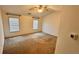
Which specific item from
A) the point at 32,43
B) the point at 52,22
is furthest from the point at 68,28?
the point at 32,43

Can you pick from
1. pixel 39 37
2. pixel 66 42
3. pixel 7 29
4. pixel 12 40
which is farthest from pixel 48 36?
pixel 7 29

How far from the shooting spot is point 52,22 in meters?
1.75

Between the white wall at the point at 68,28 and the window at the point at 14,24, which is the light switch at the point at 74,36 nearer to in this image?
the white wall at the point at 68,28

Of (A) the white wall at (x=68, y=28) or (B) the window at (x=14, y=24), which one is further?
(B) the window at (x=14, y=24)

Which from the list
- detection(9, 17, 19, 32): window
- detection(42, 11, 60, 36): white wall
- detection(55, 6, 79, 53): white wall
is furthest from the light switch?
detection(9, 17, 19, 32): window

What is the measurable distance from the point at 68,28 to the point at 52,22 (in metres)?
0.46

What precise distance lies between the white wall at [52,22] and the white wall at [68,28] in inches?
3.5

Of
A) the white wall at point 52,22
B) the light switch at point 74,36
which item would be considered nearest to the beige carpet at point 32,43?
the white wall at point 52,22

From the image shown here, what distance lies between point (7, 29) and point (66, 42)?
896 millimetres

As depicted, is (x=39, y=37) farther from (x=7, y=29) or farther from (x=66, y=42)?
(x=7, y=29)

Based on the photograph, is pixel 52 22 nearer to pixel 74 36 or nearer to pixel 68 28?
pixel 68 28

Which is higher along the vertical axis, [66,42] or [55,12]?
[55,12]

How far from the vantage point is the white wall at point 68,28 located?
1189 millimetres

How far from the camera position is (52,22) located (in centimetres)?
175
